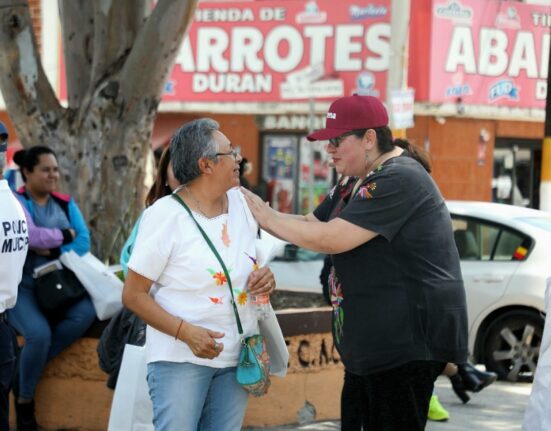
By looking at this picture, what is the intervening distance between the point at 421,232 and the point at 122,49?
14.8 ft

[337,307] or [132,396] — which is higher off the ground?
[337,307]

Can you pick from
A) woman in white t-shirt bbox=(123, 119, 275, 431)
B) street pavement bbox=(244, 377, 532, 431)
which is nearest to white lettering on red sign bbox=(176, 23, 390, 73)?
street pavement bbox=(244, 377, 532, 431)

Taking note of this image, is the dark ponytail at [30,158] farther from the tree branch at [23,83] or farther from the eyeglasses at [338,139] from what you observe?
the eyeglasses at [338,139]

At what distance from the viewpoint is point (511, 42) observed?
1997 centimetres

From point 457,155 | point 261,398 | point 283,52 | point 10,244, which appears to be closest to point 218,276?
point 10,244

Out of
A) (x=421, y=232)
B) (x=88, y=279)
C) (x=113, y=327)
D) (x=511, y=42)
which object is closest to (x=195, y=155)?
(x=421, y=232)

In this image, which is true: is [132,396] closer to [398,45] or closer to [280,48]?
[398,45]

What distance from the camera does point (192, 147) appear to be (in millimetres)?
4242

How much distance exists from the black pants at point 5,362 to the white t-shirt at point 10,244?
134mm

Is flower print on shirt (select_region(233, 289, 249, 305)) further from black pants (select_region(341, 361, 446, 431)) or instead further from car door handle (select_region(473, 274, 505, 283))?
car door handle (select_region(473, 274, 505, 283))

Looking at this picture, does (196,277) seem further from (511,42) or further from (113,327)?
(511,42)

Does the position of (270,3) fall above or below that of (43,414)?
above

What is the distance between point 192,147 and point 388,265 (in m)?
0.89

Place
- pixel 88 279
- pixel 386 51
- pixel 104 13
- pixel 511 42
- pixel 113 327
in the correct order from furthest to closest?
pixel 511 42 → pixel 386 51 → pixel 104 13 → pixel 88 279 → pixel 113 327
